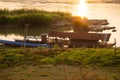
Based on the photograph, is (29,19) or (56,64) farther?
(29,19)

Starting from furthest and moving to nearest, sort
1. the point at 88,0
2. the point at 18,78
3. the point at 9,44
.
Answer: the point at 88,0, the point at 9,44, the point at 18,78

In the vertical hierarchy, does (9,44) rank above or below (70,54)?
below

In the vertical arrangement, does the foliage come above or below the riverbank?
below

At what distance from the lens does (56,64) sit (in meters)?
11.8

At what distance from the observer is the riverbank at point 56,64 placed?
10.3 meters

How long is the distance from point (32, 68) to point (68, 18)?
2984 centimetres

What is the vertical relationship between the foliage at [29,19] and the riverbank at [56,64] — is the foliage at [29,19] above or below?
below

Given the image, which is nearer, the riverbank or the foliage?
the riverbank

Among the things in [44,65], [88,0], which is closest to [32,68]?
[44,65]

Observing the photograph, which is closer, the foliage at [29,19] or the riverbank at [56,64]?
the riverbank at [56,64]

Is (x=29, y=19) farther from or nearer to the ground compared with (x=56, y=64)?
nearer to the ground

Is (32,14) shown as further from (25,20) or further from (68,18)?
(68,18)

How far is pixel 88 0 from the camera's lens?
2739 inches

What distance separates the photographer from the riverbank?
10.3 m
